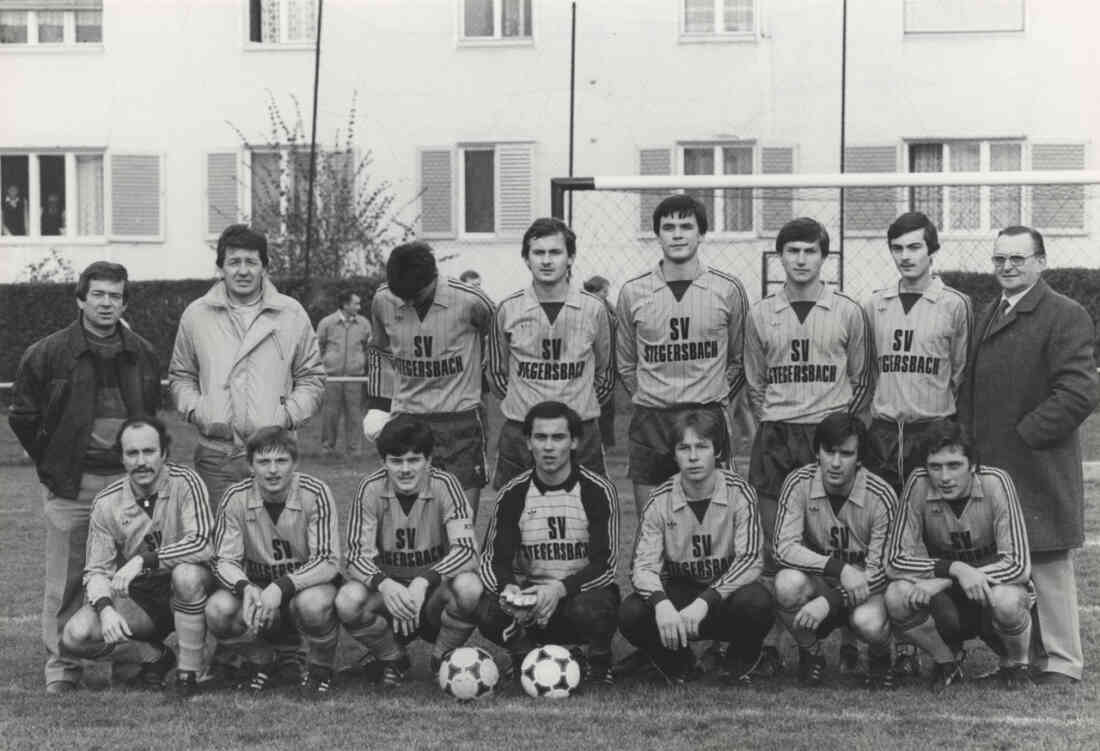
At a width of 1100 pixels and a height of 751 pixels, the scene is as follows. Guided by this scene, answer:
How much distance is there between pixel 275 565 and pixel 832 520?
2.15m

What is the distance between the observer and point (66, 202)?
21.6 meters

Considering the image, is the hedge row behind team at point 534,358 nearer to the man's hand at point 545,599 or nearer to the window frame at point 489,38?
the man's hand at point 545,599

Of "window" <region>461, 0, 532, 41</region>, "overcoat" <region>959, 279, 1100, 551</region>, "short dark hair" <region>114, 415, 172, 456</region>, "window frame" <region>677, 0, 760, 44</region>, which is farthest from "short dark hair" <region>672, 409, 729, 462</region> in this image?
"window" <region>461, 0, 532, 41</region>

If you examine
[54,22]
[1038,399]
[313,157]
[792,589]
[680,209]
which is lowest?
[792,589]

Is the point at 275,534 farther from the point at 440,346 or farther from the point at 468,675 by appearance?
the point at 440,346

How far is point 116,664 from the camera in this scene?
6062mm

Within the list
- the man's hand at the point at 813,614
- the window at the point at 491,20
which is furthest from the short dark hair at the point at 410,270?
the window at the point at 491,20

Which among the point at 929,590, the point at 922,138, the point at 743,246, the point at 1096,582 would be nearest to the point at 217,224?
the point at 743,246

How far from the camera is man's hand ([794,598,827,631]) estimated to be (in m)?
5.73

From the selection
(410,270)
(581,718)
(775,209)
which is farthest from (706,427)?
(775,209)

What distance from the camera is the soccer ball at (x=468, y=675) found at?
223 inches

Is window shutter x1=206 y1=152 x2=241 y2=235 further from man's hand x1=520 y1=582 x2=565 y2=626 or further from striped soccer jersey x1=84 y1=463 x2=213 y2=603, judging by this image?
man's hand x1=520 y1=582 x2=565 y2=626

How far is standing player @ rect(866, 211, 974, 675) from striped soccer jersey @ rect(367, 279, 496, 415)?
1.64 meters

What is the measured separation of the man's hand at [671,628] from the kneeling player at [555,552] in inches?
10.9
